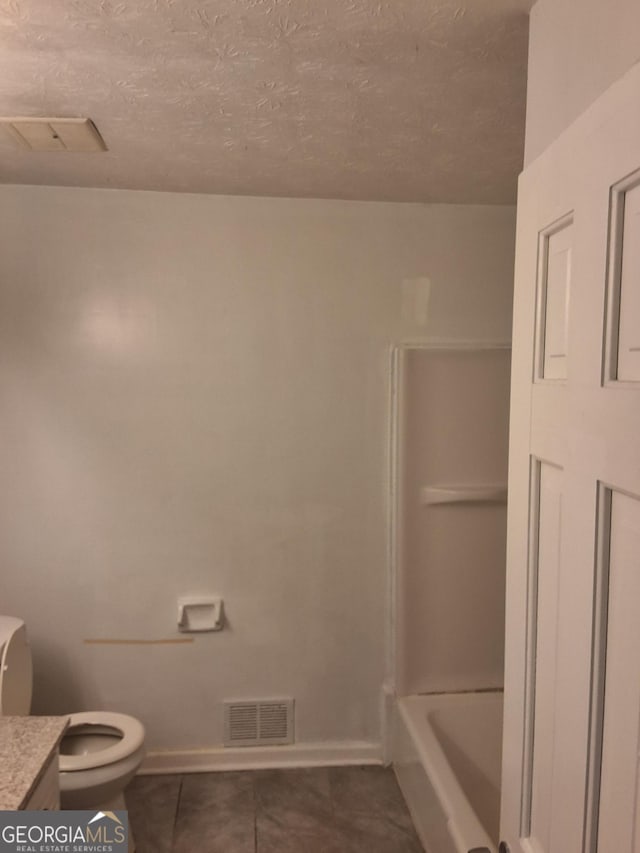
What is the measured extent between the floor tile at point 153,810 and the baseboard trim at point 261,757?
0.06 m

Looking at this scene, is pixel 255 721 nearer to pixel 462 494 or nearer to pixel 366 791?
pixel 366 791

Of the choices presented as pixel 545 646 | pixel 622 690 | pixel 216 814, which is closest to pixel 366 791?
pixel 216 814

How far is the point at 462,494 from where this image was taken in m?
2.87

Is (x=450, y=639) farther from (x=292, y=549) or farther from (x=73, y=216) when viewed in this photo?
(x=73, y=216)

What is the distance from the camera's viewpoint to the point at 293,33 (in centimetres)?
142

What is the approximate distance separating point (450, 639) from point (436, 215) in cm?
176

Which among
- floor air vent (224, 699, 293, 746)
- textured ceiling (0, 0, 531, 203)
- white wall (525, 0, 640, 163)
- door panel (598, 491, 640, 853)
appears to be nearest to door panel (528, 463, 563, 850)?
door panel (598, 491, 640, 853)

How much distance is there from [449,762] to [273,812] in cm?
68

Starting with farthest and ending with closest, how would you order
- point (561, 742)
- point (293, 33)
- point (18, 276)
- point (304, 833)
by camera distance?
point (18, 276) < point (304, 833) < point (293, 33) < point (561, 742)

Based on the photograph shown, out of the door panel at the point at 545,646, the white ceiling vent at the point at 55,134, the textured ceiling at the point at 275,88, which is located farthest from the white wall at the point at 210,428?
the door panel at the point at 545,646

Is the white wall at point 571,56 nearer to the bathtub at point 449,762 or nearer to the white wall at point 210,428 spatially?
the white wall at point 210,428

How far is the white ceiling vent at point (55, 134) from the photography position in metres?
1.89

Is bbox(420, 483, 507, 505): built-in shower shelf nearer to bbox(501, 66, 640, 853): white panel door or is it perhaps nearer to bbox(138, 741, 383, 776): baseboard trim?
bbox(138, 741, 383, 776): baseboard trim

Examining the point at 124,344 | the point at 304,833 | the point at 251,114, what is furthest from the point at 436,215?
the point at 304,833
